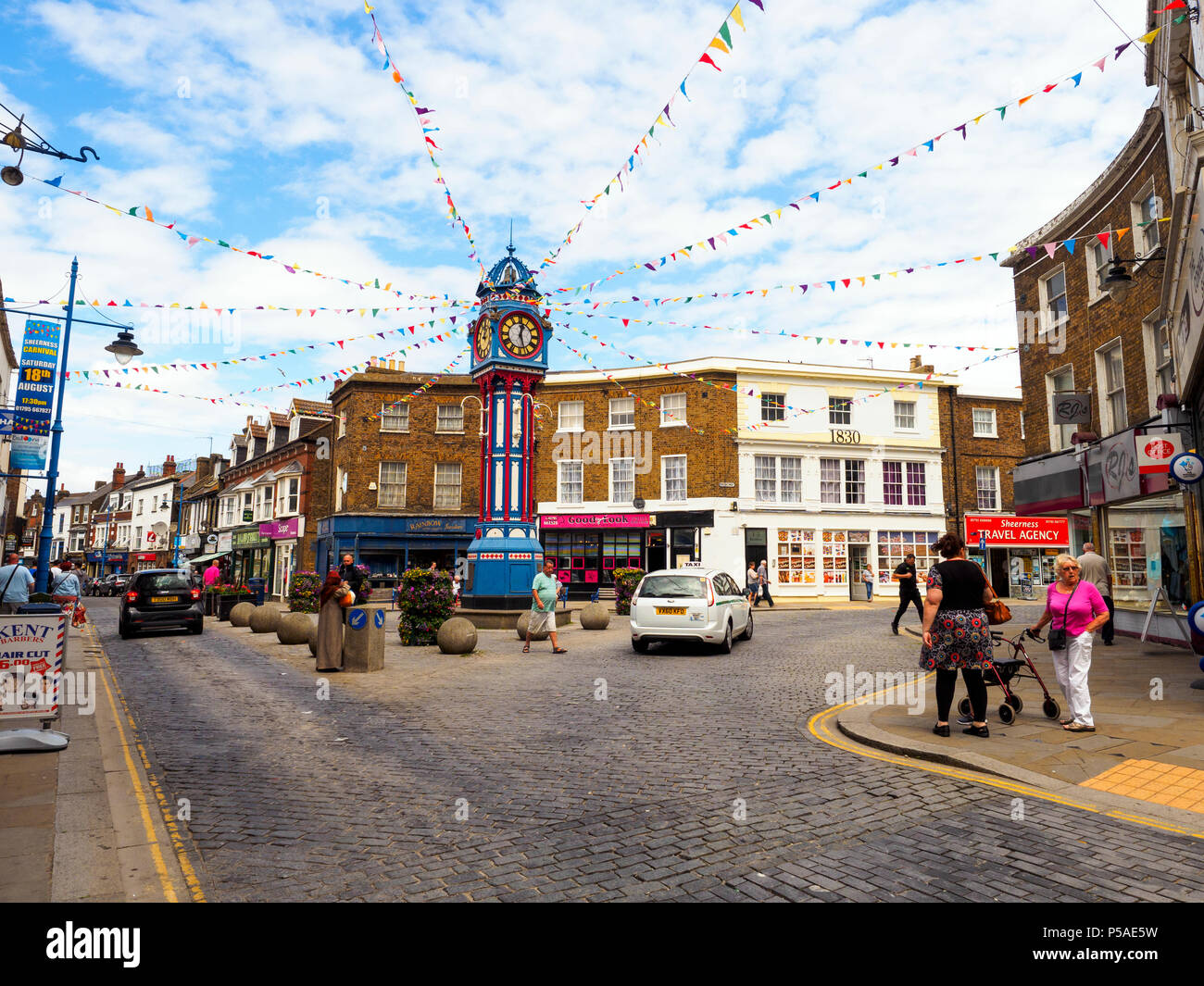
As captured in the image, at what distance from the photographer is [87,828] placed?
4.40 metres

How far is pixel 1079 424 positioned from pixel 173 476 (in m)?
60.5

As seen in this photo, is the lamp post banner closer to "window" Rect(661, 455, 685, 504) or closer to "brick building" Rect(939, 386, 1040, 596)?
"window" Rect(661, 455, 685, 504)

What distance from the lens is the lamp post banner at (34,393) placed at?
14.3 metres

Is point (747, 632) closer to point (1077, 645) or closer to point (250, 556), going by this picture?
point (1077, 645)

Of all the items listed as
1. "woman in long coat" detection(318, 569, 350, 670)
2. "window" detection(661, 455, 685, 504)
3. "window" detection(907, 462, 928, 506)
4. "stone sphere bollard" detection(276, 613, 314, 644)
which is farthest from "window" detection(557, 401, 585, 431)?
"woman in long coat" detection(318, 569, 350, 670)

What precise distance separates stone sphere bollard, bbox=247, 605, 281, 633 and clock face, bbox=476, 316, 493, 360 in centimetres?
831

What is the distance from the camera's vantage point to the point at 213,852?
13.4ft

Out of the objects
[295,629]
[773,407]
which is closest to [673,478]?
[773,407]

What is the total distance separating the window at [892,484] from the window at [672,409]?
9408 mm

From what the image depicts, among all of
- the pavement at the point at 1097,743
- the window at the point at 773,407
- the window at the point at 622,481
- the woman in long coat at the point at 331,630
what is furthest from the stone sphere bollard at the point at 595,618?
the window at the point at 773,407

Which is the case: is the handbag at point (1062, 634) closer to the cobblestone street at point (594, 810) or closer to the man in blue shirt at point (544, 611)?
the cobblestone street at point (594, 810)

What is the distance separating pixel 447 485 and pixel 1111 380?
2684 cm
